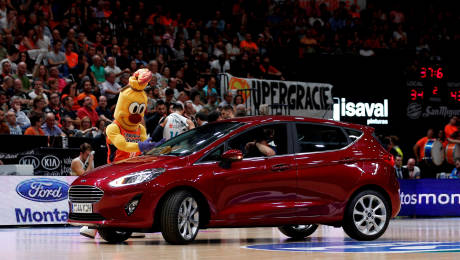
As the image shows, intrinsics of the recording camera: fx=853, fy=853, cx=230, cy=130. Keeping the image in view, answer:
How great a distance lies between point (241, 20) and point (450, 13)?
10.0 meters

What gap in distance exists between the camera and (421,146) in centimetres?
2658

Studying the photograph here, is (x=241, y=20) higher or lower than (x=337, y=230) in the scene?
higher

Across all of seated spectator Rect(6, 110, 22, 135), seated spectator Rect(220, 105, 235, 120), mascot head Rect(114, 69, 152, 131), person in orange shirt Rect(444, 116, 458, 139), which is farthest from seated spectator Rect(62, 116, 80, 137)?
person in orange shirt Rect(444, 116, 458, 139)

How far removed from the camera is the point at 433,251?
34.1 ft

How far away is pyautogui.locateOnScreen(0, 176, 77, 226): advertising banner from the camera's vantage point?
16344 mm

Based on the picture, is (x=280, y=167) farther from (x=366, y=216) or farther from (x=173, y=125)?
(x=173, y=125)

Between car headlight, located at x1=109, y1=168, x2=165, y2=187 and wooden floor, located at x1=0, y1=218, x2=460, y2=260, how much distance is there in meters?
0.83

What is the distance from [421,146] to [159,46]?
28.5ft

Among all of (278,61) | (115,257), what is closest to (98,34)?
(278,61)

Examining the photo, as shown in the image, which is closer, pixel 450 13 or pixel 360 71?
pixel 360 71

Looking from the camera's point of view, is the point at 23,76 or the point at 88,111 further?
the point at 23,76

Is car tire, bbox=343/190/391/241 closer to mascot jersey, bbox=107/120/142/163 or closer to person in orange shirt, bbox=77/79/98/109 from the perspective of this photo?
mascot jersey, bbox=107/120/142/163

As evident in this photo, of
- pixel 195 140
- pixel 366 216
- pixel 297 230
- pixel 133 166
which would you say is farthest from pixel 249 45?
pixel 133 166

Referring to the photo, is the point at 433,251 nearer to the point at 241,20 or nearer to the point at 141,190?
the point at 141,190
